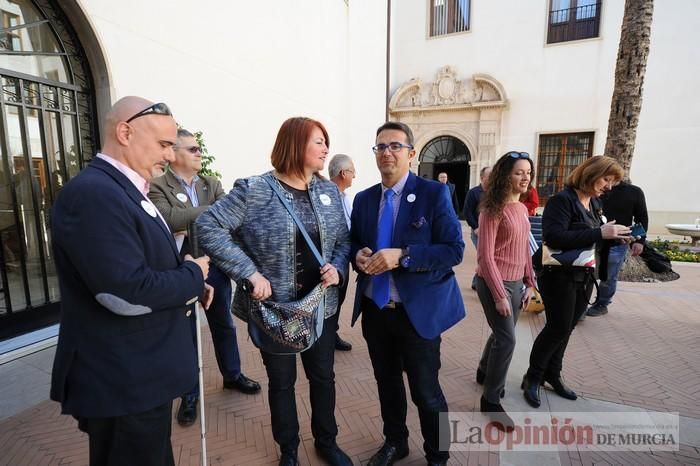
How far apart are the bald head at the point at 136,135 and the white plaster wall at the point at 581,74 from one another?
14889 millimetres

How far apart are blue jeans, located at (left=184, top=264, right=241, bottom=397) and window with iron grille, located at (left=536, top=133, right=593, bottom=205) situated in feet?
45.5

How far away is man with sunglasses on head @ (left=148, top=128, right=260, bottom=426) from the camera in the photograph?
251cm

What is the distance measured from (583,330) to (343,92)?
9.15m

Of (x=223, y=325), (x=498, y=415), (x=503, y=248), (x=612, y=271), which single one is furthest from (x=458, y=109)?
(x=223, y=325)

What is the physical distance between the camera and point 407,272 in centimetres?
200

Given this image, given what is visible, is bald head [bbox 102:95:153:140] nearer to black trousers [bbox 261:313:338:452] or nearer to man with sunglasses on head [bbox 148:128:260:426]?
man with sunglasses on head [bbox 148:128:260:426]

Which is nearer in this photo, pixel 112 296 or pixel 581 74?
pixel 112 296

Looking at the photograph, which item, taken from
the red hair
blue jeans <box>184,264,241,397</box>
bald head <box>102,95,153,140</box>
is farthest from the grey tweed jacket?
blue jeans <box>184,264,241,397</box>

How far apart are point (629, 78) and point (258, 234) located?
8.20 meters

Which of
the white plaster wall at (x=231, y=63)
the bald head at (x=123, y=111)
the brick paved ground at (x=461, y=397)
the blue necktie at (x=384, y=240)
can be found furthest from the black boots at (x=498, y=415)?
the white plaster wall at (x=231, y=63)

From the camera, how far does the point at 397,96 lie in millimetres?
15305

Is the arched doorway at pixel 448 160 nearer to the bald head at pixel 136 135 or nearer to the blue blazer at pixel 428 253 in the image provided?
the blue blazer at pixel 428 253

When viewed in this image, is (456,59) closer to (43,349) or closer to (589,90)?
(589,90)

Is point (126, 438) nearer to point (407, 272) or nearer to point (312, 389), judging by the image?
point (312, 389)
